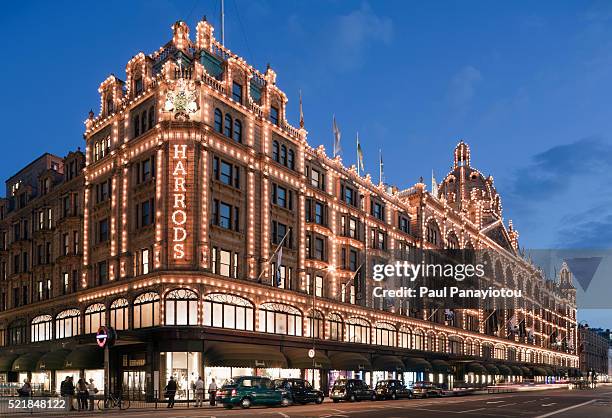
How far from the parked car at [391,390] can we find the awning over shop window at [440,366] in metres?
29.7

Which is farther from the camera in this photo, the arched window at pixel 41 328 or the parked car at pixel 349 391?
the arched window at pixel 41 328

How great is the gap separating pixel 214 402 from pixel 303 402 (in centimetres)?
635

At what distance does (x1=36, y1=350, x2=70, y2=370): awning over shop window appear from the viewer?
2446 inches

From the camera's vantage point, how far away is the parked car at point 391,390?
59500 millimetres

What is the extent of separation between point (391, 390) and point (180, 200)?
929 inches

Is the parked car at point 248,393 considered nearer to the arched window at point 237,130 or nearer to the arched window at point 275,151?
the arched window at point 237,130

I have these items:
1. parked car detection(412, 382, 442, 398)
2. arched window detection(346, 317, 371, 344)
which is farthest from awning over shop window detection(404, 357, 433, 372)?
parked car detection(412, 382, 442, 398)

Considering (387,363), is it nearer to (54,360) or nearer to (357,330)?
(357,330)

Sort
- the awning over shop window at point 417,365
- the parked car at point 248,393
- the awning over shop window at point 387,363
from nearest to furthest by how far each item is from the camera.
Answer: the parked car at point 248,393 < the awning over shop window at point 387,363 < the awning over shop window at point 417,365

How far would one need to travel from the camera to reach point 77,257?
217 feet

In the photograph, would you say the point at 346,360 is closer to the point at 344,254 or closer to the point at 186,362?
the point at 344,254

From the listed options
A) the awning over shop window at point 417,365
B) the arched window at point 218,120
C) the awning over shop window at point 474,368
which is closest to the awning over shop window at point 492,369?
the awning over shop window at point 474,368

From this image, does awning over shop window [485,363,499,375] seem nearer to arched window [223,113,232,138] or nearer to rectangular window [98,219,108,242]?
arched window [223,113,232,138]

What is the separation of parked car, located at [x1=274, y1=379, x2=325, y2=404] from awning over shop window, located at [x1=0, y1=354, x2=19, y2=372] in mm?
35862
